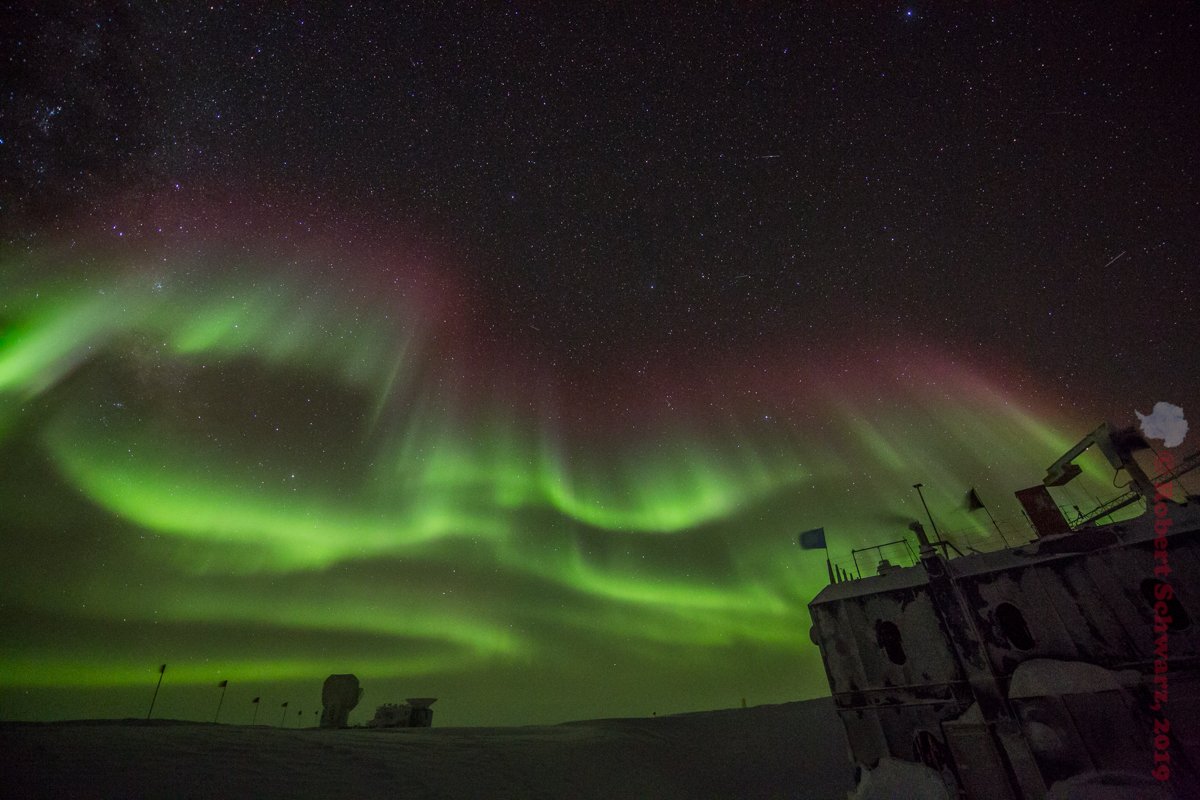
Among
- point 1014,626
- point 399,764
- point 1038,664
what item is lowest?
point 399,764

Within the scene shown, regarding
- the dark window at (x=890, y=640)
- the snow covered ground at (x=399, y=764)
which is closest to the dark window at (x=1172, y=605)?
the dark window at (x=890, y=640)

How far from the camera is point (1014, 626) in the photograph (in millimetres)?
17938

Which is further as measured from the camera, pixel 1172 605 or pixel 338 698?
pixel 338 698

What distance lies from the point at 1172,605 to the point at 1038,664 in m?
4.20

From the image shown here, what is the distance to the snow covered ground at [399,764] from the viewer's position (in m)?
20.4

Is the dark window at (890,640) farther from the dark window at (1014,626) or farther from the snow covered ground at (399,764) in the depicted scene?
the snow covered ground at (399,764)

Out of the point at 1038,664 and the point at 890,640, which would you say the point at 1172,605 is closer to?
the point at 1038,664

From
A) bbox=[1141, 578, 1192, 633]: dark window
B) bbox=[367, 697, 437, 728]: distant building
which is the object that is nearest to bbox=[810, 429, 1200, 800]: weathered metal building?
bbox=[1141, 578, 1192, 633]: dark window

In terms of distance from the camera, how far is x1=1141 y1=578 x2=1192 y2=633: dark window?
15.3m

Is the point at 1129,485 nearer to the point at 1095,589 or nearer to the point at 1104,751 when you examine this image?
the point at 1095,589

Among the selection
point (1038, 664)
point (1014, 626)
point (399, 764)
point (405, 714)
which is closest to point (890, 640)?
point (1014, 626)

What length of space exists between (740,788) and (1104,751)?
31.0 meters

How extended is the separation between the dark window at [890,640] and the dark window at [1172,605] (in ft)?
24.6

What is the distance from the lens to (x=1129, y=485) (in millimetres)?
18906
